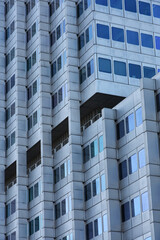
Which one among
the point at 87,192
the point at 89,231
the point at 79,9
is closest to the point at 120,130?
the point at 87,192

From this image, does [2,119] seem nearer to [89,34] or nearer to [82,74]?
[82,74]

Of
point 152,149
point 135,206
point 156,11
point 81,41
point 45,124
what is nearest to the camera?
point 152,149

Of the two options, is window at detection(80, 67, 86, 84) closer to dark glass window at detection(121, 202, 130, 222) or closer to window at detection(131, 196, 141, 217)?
dark glass window at detection(121, 202, 130, 222)

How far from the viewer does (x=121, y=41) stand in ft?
273

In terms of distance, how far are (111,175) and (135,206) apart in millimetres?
4781

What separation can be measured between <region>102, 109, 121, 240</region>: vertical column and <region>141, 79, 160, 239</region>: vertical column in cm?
670

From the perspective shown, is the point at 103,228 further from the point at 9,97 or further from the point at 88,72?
the point at 9,97

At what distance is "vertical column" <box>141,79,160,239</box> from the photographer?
64500mm

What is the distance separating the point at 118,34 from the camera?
8344 cm

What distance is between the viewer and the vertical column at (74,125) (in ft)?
251

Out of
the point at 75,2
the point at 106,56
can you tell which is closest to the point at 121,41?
the point at 106,56

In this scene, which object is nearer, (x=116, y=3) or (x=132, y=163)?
(x=132, y=163)

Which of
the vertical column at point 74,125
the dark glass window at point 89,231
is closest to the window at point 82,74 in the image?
the vertical column at point 74,125

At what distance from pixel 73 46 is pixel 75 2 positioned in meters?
6.32
